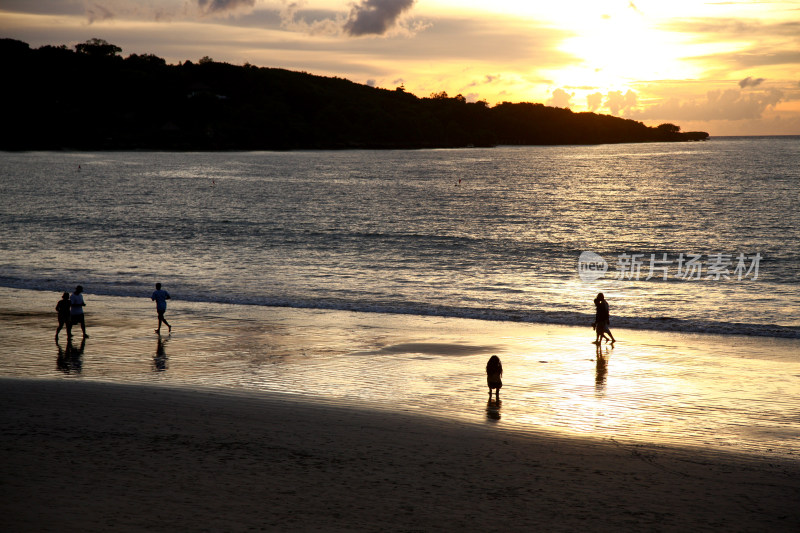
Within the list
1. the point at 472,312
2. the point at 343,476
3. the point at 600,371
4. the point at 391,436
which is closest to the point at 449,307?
the point at 472,312

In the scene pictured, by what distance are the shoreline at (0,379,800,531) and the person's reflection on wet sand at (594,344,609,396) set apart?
13.5 ft

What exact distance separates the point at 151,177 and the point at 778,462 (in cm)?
13484

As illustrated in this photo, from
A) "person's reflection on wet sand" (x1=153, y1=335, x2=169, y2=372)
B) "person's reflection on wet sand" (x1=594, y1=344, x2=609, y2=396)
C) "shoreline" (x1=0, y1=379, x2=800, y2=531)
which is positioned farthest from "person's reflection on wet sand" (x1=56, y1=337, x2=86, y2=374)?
"person's reflection on wet sand" (x1=594, y1=344, x2=609, y2=396)

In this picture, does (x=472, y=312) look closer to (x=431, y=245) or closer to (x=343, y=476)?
(x=343, y=476)

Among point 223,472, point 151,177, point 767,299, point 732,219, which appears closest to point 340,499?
point 223,472

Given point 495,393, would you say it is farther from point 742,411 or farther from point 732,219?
point 732,219

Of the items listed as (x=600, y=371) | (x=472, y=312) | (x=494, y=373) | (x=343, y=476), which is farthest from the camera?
(x=472, y=312)

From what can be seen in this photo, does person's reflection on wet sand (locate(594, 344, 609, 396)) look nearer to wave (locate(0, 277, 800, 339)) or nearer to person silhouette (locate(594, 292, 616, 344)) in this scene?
person silhouette (locate(594, 292, 616, 344))

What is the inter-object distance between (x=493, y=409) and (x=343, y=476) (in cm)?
487

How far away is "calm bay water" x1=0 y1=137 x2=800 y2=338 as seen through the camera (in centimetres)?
3025

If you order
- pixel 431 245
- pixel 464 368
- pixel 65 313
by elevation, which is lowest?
pixel 464 368

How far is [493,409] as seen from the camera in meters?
14.5

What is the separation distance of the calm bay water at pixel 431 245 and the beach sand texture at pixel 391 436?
825 cm

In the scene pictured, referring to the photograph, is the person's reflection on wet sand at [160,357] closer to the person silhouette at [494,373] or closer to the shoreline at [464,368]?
the shoreline at [464,368]
